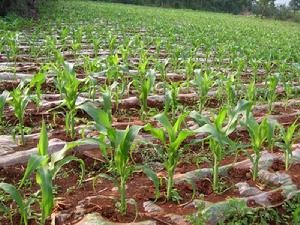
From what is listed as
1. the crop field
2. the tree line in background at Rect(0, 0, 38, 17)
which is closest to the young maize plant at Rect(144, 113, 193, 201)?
the crop field

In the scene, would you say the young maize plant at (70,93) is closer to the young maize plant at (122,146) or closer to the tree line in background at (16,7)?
the young maize plant at (122,146)

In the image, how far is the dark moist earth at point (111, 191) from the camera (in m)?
2.42

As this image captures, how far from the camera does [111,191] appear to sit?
269cm

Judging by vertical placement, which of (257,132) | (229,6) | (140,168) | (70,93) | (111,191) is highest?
(229,6)

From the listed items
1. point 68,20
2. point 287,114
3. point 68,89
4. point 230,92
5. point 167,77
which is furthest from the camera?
point 68,20

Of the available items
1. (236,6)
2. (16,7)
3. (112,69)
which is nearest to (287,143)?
(112,69)

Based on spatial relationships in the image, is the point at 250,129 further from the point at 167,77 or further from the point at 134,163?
the point at 167,77

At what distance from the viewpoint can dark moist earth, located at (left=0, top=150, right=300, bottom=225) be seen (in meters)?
2.42

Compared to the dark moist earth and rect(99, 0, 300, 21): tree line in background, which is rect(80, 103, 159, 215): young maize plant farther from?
rect(99, 0, 300, 21): tree line in background

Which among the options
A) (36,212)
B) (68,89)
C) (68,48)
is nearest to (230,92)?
(68,89)

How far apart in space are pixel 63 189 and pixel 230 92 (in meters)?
2.17

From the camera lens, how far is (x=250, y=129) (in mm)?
2871

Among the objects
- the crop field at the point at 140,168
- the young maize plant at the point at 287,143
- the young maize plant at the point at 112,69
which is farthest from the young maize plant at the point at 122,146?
the young maize plant at the point at 112,69

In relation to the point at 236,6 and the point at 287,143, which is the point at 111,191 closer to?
the point at 287,143
